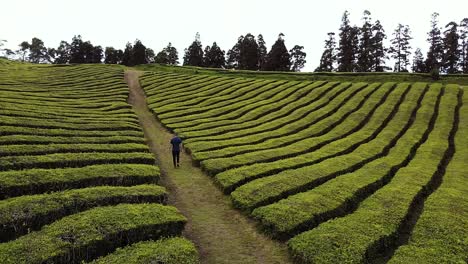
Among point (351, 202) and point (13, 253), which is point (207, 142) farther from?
point (13, 253)

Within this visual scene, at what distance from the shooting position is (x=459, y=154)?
26.6 m

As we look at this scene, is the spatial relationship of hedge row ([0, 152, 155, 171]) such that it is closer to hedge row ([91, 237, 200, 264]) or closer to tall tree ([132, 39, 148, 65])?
hedge row ([91, 237, 200, 264])

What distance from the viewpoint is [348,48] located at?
3538 inches

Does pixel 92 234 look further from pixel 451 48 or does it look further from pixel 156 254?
pixel 451 48

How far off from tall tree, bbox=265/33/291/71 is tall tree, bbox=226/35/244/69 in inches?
762

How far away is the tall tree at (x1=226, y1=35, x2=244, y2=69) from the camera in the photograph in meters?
107

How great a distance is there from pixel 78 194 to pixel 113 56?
98.5 meters

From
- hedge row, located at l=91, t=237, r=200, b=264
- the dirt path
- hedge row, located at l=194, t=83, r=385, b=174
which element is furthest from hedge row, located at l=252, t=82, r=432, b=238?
hedge row, located at l=194, t=83, r=385, b=174

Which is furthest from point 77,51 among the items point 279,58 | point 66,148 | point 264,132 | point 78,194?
point 78,194

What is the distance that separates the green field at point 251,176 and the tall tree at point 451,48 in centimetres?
4824

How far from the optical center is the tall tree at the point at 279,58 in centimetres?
8794

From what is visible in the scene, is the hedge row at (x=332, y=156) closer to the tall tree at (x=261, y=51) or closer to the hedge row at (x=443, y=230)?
the hedge row at (x=443, y=230)

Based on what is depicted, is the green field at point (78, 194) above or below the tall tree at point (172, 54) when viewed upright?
below

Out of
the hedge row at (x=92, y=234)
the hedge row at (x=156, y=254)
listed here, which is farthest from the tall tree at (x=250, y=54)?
the hedge row at (x=156, y=254)
